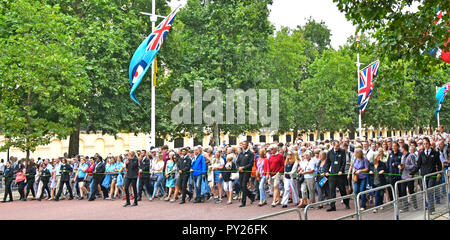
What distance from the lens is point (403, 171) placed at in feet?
40.8

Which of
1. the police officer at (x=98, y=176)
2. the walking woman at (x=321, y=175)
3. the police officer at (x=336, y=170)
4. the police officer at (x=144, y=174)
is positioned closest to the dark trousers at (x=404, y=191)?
the police officer at (x=336, y=170)

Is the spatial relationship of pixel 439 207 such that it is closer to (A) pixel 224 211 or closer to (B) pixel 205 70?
(A) pixel 224 211

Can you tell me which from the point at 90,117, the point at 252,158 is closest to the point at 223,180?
the point at 252,158

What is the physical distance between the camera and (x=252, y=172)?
15289 millimetres

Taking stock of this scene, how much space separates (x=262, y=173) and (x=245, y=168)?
2.01 feet

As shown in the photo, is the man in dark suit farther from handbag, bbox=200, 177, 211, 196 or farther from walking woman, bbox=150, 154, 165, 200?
walking woman, bbox=150, 154, 165, 200

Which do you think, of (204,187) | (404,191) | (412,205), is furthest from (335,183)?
(204,187)

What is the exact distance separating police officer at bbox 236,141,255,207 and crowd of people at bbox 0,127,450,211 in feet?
0.11

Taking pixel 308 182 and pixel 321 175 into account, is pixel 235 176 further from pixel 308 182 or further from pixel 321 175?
pixel 321 175

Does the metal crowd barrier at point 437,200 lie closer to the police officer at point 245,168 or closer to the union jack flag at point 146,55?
the police officer at point 245,168

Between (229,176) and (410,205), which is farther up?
(229,176)

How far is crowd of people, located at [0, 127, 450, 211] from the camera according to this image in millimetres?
12461
